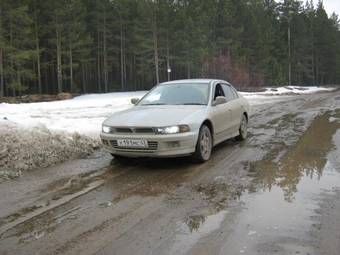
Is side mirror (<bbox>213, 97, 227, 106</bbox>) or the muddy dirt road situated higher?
side mirror (<bbox>213, 97, 227, 106</bbox>)

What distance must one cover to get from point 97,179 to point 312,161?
12.1 feet

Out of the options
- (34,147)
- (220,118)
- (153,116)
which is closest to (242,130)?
(220,118)

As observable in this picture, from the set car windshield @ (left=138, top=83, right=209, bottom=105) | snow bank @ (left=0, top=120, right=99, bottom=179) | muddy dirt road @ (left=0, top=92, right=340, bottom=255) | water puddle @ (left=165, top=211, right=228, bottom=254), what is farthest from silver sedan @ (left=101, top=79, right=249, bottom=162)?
water puddle @ (left=165, top=211, right=228, bottom=254)

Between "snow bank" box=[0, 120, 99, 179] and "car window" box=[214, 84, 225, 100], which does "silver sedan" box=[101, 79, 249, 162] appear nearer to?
"car window" box=[214, 84, 225, 100]

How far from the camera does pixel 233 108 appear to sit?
9383mm

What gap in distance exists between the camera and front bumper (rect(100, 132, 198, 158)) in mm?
7059

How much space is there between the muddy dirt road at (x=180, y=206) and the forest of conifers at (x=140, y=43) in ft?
103


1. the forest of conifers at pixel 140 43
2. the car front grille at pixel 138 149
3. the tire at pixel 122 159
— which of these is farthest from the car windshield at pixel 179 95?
the forest of conifers at pixel 140 43

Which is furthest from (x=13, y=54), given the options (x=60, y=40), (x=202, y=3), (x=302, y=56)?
(x=302, y=56)

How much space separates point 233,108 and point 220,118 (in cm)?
100

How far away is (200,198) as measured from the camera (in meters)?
5.55

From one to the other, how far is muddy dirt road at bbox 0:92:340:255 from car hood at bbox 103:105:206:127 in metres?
0.77

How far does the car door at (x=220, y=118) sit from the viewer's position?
8.27 m

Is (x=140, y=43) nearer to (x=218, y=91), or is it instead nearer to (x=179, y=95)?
(x=218, y=91)
